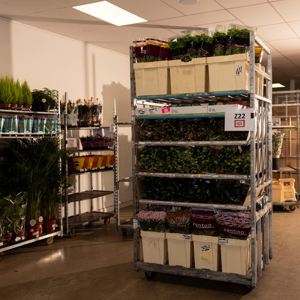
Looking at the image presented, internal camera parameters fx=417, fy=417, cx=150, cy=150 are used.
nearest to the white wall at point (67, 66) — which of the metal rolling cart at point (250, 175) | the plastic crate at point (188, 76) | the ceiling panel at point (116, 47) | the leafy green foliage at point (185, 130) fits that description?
the ceiling panel at point (116, 47)

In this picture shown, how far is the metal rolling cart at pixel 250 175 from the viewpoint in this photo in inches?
147

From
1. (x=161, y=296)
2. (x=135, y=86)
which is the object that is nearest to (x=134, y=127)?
(x=135, y=86)

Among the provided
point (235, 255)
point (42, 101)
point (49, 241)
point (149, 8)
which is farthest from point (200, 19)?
point (49, 241)

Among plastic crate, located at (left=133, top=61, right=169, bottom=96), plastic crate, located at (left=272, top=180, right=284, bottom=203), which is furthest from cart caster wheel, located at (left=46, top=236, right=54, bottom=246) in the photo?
plastic crate, located at (left=272, top=180, right=284, bottom=203)

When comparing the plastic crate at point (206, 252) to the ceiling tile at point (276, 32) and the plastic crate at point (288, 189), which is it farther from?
the plastic crate at point (288, 189)

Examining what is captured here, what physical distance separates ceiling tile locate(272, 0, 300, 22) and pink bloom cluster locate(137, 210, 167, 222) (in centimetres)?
320

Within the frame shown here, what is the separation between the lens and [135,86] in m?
4.18

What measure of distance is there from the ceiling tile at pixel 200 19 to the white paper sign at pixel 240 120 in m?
2.55

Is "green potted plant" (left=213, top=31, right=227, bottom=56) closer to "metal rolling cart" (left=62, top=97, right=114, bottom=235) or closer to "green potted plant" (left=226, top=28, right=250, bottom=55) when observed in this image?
"green potted plant" (left=226, top=28, right=250, bottom=55)

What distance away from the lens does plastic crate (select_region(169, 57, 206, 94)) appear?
152 inches

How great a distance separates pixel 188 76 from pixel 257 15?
2651 mm

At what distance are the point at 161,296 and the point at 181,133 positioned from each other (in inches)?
60.3

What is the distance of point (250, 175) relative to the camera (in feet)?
12.2

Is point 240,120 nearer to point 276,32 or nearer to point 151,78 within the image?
point 151,78
